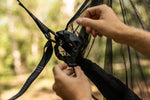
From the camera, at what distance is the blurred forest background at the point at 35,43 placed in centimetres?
89

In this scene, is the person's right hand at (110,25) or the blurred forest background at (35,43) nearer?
the person's right hand at (110,25)

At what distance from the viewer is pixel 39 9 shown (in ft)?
31.7

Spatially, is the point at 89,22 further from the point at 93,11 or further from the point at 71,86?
the point at 71,86

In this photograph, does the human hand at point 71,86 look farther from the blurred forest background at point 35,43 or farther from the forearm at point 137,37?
the blurred forest background at point 35,43

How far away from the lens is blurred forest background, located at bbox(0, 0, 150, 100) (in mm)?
888

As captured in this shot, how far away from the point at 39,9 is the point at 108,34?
9477 mm

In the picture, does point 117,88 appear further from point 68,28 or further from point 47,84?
point 47,84

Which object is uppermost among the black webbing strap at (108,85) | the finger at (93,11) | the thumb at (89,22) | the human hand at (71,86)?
the finger at (93,11)

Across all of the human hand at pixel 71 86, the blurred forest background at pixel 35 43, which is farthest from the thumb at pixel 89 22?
the blurred forest background at pixel 35 43

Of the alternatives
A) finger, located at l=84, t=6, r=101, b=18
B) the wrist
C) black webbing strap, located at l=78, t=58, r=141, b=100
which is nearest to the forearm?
the wrist

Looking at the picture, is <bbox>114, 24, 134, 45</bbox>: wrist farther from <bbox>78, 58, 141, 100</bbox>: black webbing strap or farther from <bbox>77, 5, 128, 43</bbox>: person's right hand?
<bbox>78, 58, 141, 100</bbox>: black webbing strap

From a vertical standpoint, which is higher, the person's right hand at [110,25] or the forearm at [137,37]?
the person's right hand at [110,25]

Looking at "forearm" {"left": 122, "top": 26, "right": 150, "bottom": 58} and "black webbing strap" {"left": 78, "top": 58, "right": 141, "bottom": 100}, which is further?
"black webbing strap" {"left": 78, "top": 58, "right": 141, "bottom": 100}

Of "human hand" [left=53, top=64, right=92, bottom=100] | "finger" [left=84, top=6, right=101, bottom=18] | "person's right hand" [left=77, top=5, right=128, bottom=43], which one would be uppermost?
"finger" [left=84, top=6, right=101, bottom=18]
